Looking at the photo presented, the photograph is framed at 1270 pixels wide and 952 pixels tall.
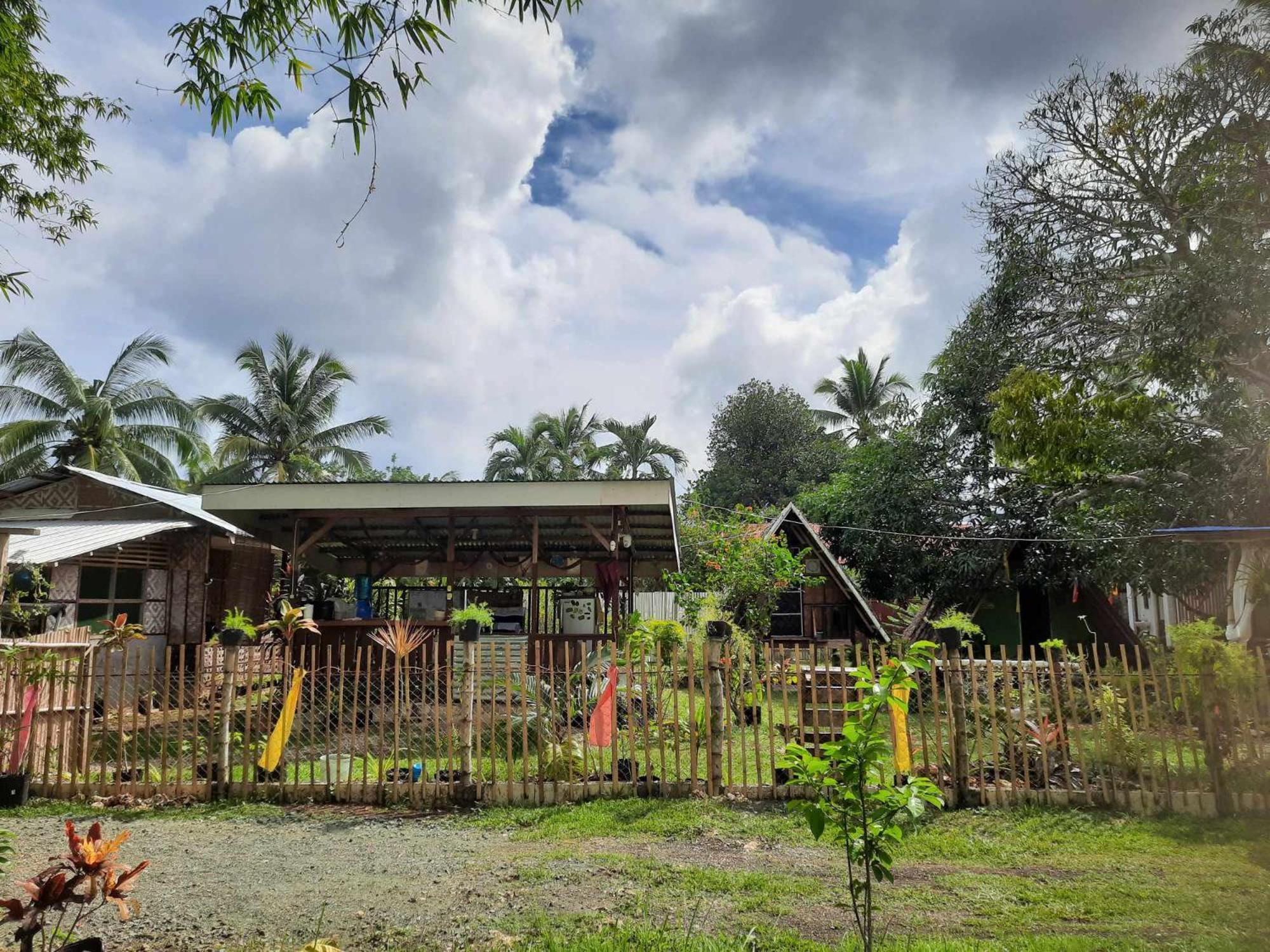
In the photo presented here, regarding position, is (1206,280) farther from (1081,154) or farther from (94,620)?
(94,620)

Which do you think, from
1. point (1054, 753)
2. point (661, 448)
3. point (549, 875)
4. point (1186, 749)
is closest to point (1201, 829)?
point (1054, 753)

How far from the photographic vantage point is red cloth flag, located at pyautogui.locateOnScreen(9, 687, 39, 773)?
25.4 feet

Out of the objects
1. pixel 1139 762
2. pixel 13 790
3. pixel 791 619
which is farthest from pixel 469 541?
pixel 1139 762

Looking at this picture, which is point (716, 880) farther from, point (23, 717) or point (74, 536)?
point (74, 536)

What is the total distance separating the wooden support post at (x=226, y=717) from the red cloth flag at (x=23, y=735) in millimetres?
1696

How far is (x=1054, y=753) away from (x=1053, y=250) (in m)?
8.90

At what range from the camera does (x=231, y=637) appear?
7.79m

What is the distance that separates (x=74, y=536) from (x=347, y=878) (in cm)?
914

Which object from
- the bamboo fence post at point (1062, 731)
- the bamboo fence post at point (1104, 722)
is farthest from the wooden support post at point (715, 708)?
the bamboo fence post at point (1104, 722)

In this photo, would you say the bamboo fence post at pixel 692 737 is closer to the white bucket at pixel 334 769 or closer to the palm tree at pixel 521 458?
the white bucket at pixel 334 769

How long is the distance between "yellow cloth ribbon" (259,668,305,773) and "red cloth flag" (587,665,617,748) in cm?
274

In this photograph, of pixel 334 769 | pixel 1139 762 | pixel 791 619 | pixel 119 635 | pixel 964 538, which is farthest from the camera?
pixel 791 619

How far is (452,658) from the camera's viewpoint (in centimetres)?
811

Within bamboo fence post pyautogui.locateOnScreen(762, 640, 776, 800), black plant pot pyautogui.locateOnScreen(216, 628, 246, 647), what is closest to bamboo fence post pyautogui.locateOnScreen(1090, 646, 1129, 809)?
bamboo fence post pyautogui.locateOnScreen(762, 640, 776, 800)
